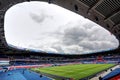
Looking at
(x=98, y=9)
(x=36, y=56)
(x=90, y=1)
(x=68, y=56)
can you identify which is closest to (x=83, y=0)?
(x=90, y=1)

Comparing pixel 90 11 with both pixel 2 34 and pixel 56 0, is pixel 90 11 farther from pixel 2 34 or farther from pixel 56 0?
pixel 2 34

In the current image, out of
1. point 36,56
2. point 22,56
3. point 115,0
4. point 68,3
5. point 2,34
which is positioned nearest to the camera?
point 115,0

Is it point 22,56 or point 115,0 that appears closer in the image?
point 115,0

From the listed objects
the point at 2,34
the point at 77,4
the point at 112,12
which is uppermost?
the point at 2,34

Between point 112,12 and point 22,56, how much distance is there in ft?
175

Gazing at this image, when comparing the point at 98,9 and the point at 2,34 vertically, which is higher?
the point at 2,34

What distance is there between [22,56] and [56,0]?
5163cm

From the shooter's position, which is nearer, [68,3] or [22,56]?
[68,3]

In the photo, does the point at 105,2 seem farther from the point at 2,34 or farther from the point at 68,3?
the point at 2,34

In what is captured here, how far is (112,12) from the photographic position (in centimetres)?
1076

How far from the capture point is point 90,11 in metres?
11.1

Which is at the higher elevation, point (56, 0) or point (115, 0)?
point (56, 0)

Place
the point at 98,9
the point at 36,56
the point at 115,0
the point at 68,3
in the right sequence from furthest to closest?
the point at 36,56 < the point at 68,3 < the point at 98,9 < the point at 115,0

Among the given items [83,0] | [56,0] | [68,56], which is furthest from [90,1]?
[68,56]
